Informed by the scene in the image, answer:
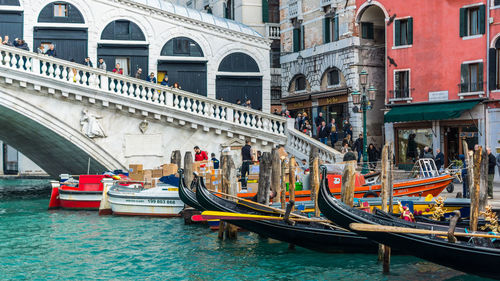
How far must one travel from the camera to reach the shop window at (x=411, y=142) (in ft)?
65.0

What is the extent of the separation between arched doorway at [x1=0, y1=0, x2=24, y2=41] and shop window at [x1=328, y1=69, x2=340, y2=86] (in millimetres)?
9361

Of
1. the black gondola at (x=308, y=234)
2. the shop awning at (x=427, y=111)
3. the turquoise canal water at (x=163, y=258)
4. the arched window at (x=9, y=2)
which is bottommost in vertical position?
the turquoise canal water at (x=163, y=258)

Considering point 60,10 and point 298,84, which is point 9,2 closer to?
point 60,10

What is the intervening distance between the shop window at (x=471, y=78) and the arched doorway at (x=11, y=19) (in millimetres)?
11634

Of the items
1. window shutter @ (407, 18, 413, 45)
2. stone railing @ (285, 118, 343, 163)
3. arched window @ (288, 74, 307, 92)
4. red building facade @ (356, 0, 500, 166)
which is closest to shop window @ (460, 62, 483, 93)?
red building facade @ (356, 0, 500, 166)

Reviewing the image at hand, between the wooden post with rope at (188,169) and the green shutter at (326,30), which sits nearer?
the wooden post with rope at (188,169)

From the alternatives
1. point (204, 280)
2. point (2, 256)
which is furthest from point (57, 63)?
point (204, 280)

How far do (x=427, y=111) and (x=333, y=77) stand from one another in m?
3.99

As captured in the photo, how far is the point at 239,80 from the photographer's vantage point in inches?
830

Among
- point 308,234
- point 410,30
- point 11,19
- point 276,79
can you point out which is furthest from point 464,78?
point 11,19

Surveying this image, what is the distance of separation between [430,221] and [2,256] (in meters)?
6.27

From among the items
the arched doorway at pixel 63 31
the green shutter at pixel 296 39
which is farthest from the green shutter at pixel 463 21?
the arched doorway at pixel 63 31

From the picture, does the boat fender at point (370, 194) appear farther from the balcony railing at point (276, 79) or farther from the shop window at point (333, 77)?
the balcony railing at point (276, 79)

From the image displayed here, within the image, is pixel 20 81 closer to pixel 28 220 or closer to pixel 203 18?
pixel 28 220
